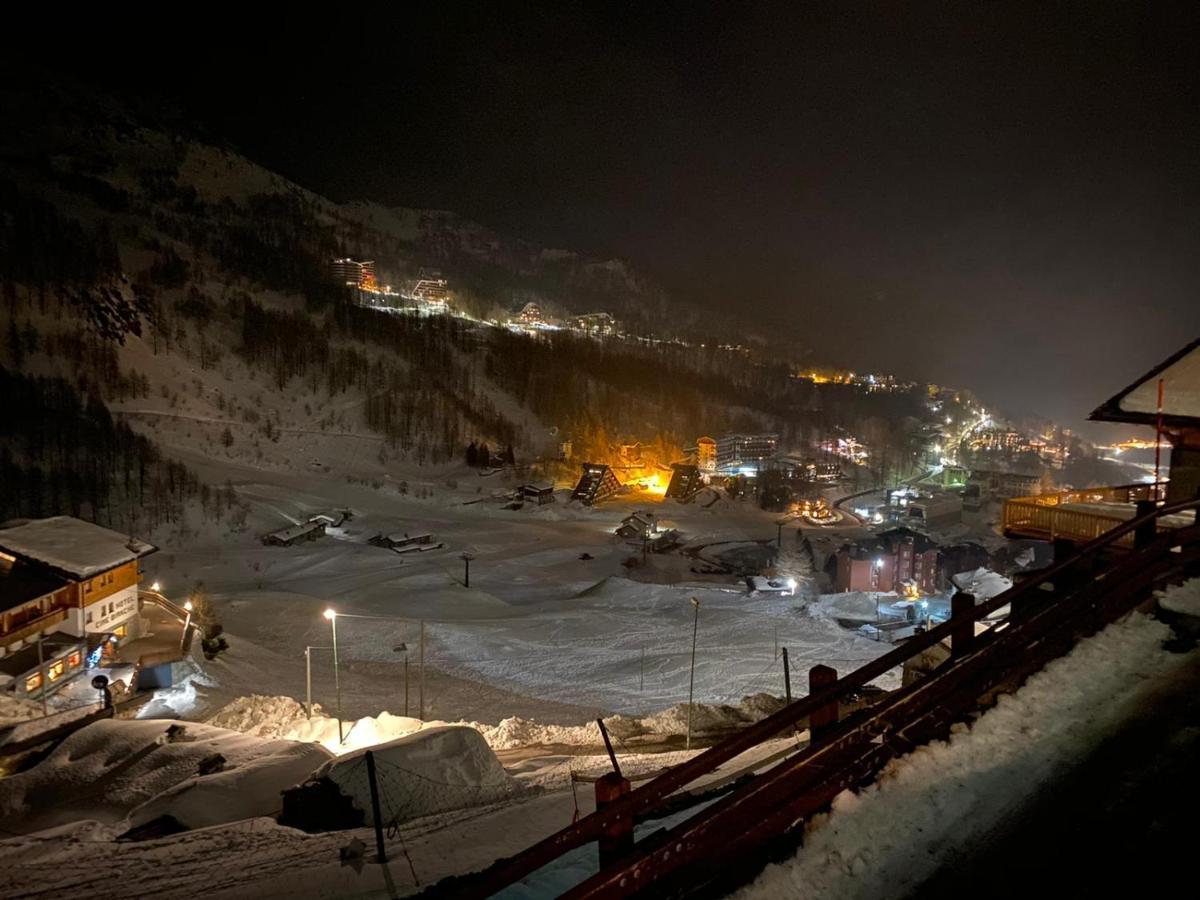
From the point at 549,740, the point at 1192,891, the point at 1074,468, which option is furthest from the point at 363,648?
the point at 1074,468

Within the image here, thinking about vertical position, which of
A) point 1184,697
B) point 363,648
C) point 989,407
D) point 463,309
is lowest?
point 363,648

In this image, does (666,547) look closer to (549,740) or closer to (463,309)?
(549,740)

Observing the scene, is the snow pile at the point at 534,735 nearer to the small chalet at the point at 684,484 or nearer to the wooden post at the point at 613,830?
the wooden post at the point at 613,830

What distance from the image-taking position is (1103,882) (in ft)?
10.6

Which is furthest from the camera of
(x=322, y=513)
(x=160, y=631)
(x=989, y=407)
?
(x=989, y=407)

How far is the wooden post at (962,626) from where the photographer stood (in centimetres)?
468

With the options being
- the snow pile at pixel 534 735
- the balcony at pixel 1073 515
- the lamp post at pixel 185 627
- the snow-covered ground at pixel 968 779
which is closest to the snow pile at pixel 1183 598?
the snow-covered ground at pixel 968 779

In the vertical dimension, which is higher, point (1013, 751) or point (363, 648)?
point (1013, 751)

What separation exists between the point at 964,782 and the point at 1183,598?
13.9 ft

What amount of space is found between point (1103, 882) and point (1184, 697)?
8.58 feet

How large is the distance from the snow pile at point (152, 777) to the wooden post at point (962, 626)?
996 cm

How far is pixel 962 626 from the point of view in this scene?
472 centimetres

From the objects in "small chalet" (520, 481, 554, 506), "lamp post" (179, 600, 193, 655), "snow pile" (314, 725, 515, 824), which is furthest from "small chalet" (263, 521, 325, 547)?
"snow pile" (314, 725, 515, 824)

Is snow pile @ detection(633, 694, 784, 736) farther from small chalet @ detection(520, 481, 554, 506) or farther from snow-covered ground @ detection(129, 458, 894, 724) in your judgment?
small chalet @ detection(520, 481, 554, 506)
